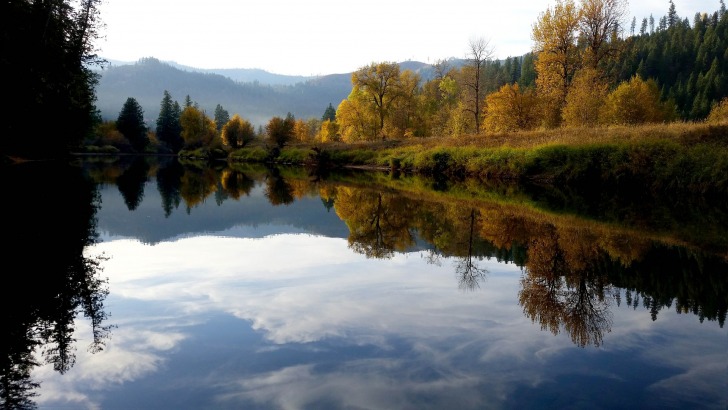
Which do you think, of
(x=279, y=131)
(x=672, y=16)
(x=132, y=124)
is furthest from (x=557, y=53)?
(x=672, y=16)

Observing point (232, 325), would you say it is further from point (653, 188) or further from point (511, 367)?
point (653, 188)

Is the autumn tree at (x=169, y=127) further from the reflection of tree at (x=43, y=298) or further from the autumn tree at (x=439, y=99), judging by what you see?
the reflection of tree at (x=43, y=298)

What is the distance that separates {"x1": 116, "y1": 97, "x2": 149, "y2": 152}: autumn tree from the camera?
88.8 meters

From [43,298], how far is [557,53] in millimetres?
42243

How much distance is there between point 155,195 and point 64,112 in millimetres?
15703

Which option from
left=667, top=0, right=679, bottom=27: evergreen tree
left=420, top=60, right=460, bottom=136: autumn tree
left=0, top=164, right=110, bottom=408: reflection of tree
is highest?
left=667, top=0, right=679, bottom=27: evergreen tree

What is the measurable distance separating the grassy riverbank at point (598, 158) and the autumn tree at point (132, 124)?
69153 millimetres

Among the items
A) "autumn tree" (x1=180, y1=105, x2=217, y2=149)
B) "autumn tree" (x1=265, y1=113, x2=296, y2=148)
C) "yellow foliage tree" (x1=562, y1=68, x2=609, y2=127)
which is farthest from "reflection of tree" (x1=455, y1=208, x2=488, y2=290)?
"autumn tree" (x1=180, y1=105, x2=217, y2=149)

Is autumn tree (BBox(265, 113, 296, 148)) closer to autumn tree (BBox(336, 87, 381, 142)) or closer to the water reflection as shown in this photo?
autumn tree (BBox(336, 87, 381, 142))

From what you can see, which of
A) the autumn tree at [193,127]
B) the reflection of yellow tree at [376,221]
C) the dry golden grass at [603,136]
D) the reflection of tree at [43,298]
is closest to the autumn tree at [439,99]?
the dry golden grass at [603,136]

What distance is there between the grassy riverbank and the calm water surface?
40.1 ft

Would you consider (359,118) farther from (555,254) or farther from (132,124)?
(132,124)

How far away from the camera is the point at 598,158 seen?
85.0ft

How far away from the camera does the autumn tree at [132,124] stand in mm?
88750
